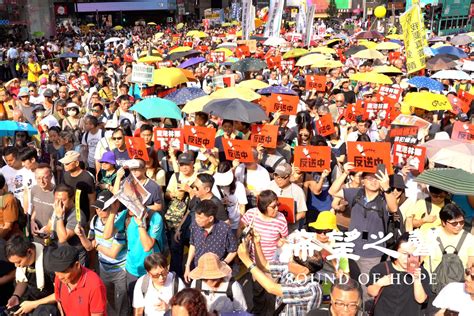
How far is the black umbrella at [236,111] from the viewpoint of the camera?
700cm

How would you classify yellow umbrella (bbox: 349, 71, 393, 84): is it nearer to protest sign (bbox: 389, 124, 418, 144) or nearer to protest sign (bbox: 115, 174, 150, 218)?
protest sign (bbox: 389, 124, 418, 144)

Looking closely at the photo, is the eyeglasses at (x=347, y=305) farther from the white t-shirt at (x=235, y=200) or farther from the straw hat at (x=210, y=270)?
the white t-shirt at (x=235, y=200)

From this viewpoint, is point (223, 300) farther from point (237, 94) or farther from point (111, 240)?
point (237, 94)

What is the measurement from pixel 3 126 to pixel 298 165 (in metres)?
4.04

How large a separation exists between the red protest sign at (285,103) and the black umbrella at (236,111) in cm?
126

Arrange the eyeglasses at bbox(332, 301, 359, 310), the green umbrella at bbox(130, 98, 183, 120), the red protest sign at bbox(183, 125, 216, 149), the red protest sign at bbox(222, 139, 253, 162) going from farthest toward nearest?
1. the green umbrella at bbox(130, 98, 183, 120)
2. the red protest sign at bbox(183, 125, 216, 149)
3. the red protest sign at bbox(222, 139, 253, 162)
4. the eyeglasses at bbox(332, 301, 359, 310)

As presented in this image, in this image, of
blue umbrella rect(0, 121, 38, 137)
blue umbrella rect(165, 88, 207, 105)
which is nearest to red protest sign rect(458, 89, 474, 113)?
blue umbrella rect(165, 88, 207, 105)

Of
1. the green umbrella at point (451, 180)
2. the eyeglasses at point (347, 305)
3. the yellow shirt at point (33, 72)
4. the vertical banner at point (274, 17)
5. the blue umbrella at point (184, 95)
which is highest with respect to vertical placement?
the vertical banner at point (274, 17)

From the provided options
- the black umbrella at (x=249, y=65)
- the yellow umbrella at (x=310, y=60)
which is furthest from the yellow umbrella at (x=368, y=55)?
the black umbrella at (x=249, y=65)

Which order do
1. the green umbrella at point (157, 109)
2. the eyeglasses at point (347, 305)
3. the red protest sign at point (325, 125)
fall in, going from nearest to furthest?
the eyeglasses at point (347, 305), the red protest sign at point (325, 125), the green umbrella at point (157, 109)

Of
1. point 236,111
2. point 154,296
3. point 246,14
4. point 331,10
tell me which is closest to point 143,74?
point 236,111

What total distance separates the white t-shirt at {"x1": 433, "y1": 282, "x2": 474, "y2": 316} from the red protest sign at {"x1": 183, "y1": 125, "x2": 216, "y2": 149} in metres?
3.52

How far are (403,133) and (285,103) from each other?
7.01ft

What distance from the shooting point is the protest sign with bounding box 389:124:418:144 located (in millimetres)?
6498
